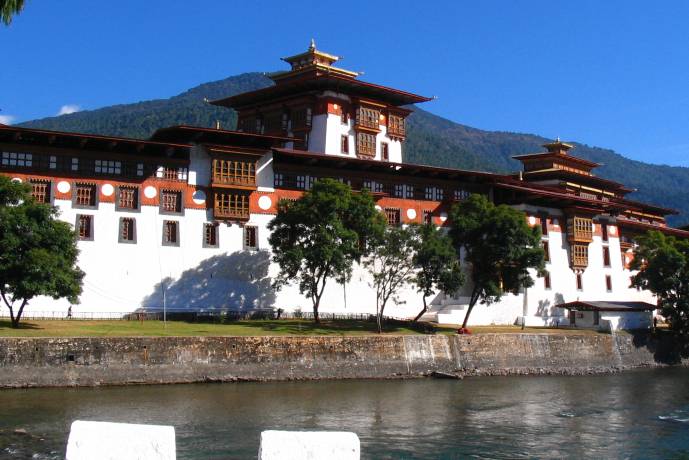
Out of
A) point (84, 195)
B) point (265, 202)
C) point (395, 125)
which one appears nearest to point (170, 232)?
point (84, 195)

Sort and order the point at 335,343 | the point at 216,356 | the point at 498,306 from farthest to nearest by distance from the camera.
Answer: the point at 498,306 → the point at 335,343 → the point at 216,356

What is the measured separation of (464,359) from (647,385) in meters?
12.1

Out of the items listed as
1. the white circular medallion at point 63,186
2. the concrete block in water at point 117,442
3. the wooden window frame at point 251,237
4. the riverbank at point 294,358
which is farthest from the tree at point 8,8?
the wooden window frame at point 251,237

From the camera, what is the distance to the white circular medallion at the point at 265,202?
215 feet

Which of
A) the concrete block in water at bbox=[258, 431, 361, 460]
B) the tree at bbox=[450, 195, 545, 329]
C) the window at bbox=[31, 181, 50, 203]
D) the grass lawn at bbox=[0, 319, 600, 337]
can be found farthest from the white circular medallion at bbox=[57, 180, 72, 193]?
the concrete block in water at bbox=[258, 431, 361, 460]

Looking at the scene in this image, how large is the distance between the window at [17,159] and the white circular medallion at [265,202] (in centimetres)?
1719

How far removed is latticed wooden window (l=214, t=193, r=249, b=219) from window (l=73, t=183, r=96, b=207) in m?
9.07

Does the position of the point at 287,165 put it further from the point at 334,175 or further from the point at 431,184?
the point at 431,184

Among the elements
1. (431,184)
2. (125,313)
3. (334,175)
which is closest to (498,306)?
(431,184)

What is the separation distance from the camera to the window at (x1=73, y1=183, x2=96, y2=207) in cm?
5859

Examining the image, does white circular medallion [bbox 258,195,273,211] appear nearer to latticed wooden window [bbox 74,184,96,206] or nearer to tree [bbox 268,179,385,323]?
tree [bbox 268,179,385,323]

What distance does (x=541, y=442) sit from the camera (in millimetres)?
33688

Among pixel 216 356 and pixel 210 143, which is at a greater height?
pixel 210 143

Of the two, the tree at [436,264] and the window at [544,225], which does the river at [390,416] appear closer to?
the tree at [436,264]
